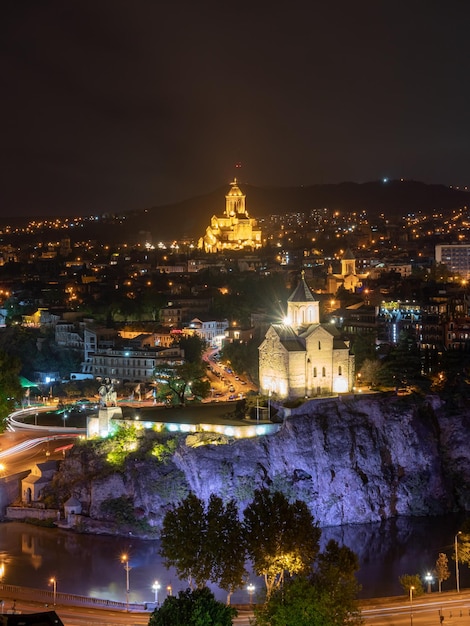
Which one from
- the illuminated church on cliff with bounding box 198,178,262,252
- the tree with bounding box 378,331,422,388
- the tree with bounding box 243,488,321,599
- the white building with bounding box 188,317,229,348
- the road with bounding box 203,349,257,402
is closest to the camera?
the tree with bounding box 243,488,321,599

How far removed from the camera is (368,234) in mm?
133750

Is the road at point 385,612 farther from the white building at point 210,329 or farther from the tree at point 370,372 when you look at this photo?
the white building at point 210,329

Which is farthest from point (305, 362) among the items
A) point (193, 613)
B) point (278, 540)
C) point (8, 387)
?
point (193, 613)

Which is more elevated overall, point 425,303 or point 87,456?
point 425,303

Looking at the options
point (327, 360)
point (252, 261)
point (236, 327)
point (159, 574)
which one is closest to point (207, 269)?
point (252, 261)

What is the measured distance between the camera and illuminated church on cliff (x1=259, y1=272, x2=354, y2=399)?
148 ft

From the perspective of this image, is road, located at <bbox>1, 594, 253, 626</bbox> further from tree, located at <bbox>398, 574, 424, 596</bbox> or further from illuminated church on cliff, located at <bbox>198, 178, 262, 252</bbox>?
illuminated church on cliff, located at <bbox>198, 178, 262, 252</bbox>

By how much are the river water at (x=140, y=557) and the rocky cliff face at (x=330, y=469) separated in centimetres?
125

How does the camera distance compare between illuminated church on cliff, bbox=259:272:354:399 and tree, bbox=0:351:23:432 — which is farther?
tree, bbox=0:351:23:432

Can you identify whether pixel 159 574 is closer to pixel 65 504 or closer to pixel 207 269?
pixel 65 504

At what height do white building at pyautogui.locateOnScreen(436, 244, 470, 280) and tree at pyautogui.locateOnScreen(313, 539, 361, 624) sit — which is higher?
white building at pyautogui.locateOnScreen(436, 244, 470, 280)

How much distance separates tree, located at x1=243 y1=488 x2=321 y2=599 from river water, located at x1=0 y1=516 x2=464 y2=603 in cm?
332

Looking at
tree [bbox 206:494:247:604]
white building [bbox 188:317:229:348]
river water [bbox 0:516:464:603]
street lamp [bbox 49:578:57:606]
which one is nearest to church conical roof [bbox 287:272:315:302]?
river water [bbox 0:516:464:603]

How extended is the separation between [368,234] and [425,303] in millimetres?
66670
